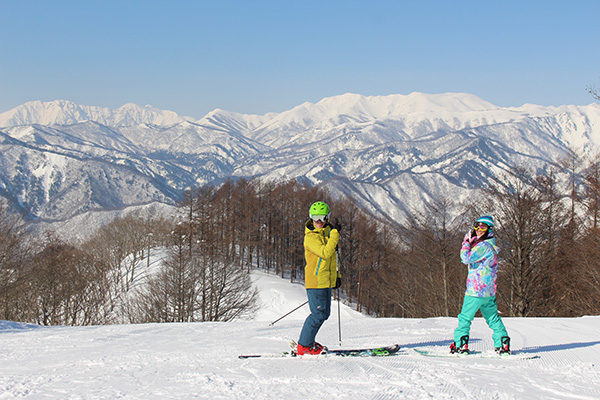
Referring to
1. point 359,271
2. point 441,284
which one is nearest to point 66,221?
point 359,271

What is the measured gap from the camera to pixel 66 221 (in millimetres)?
187500

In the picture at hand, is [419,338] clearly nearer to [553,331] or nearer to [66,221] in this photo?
[553,331]

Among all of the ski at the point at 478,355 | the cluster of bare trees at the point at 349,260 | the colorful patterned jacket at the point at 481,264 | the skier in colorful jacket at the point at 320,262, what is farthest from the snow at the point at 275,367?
the cluster of bare trees at the point at 349,260

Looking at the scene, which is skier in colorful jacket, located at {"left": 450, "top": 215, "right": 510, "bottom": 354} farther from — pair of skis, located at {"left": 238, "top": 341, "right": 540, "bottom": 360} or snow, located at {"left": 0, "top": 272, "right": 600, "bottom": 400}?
snow, located at {"left": 0, "top": 272, "right": 600, "bottom": 400}

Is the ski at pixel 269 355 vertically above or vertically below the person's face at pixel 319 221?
below

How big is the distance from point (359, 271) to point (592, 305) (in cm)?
2923

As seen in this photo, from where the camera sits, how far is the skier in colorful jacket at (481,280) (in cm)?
673

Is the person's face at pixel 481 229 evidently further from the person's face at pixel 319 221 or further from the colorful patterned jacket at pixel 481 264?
the person's face at pixel 319 221

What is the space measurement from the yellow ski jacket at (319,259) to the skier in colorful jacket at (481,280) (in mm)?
1942

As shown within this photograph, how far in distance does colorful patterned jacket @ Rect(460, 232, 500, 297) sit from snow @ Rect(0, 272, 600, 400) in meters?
1.01

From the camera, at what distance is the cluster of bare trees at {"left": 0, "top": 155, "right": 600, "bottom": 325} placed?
2234 cm

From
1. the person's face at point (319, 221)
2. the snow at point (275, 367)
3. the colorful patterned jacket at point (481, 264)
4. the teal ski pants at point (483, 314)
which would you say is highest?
the person's face at point (319, 221)

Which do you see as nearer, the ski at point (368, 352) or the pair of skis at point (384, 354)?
the pair of skis at point (384, 354)

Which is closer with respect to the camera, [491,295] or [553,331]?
[491,295]
